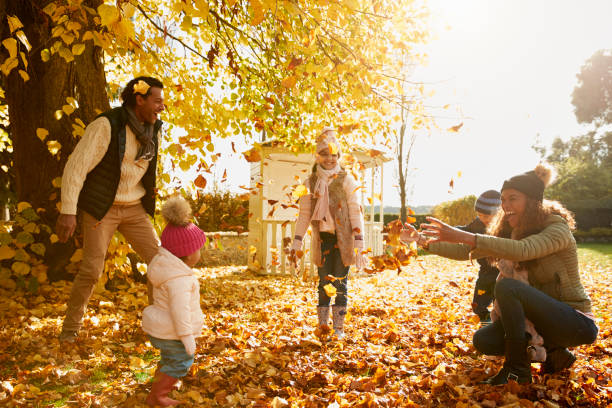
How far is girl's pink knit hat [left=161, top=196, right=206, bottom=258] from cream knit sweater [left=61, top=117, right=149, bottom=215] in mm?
1158

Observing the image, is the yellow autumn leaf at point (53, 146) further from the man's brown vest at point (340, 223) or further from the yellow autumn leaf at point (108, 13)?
the man's brown vest at point (340, 223)

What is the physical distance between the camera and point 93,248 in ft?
10.9

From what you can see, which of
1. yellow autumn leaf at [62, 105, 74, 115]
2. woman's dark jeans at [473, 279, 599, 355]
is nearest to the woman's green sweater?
woman's dark jeans at [473, 279, 599, 355]

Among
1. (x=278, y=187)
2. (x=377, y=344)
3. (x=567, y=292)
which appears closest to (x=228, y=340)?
(x=377, y=344)

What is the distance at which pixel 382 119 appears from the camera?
6773mm

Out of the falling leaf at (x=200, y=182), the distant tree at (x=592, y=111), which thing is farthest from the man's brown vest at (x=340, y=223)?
the distant tree at (x=592, y=111)

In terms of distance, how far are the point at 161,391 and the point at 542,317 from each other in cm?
236

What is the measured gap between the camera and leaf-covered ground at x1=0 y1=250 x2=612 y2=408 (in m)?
2.56

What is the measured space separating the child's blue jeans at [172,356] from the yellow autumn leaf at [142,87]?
1.94 meters

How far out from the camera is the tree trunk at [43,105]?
4863 mm

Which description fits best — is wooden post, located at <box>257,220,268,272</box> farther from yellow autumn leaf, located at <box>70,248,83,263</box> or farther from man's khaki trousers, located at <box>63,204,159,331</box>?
man's khaki trousers, located at <box>63,204,159,331</box>

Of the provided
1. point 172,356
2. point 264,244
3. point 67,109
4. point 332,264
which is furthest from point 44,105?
point 264,244

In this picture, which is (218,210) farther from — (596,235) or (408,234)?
(596,235)

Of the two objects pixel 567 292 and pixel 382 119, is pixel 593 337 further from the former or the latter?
pixel 382 119
